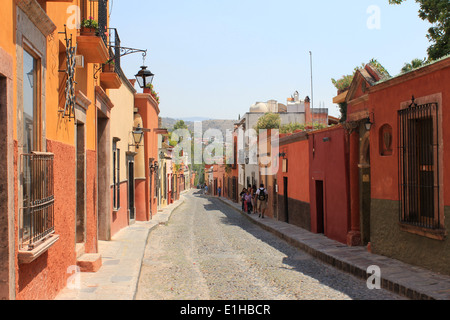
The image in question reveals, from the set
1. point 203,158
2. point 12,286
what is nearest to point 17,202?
point 12,286

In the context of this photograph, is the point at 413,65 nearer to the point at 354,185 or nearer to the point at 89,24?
the point at 354,185

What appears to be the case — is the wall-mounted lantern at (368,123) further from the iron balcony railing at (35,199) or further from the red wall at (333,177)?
the iron balcony railing at (35,199)

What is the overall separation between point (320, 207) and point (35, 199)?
39.0 feet

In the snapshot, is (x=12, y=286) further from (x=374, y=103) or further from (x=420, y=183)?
(x=374, y=103)

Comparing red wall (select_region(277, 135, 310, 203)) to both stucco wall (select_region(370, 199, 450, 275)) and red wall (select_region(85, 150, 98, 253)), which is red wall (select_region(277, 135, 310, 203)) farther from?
red wall (select_region(85, 150, 98, 253))

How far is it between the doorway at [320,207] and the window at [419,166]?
20.8 feet

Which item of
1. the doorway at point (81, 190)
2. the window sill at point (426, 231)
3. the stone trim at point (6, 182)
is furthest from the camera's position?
the doorway at point (81, 190)

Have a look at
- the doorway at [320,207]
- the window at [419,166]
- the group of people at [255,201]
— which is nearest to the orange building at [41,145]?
the window at [419,166]

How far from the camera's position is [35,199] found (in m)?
5.39

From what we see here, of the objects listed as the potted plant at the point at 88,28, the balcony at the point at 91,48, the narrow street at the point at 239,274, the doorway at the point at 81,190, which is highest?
the potted plant at the point at 88,28

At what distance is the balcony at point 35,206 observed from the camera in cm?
507

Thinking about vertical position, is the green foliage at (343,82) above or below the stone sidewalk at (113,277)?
above

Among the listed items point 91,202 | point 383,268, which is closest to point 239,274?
point 383,268

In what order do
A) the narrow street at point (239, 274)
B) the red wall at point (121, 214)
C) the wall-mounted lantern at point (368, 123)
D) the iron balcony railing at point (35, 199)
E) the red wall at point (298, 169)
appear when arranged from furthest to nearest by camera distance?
the red wall at point (298, 169)
the red wall at point (121, 214)
the wall-mounted lantern at point (368, 123)
the narrow street at point (239, 274)
the iron balcony railing at point (35, 199)
